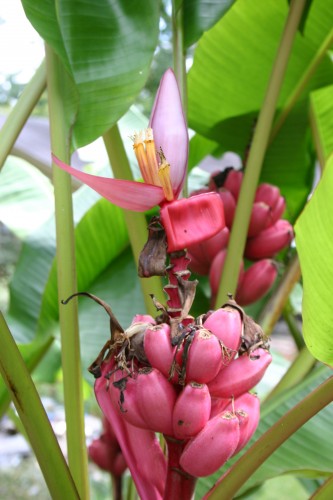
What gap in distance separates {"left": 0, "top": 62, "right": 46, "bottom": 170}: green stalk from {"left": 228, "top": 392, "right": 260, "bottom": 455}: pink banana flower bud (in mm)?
260

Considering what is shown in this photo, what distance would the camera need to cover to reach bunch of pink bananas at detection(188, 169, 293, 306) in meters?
0.62

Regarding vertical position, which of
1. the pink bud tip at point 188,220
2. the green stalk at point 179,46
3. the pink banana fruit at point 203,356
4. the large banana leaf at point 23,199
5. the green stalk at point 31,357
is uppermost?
the green stalk at point 179,46

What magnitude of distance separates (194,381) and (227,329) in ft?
0.11

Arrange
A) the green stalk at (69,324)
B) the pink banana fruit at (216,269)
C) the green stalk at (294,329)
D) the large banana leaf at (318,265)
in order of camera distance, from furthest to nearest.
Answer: the green stalk at (294,329) → the pink banana fruit at (216,269) → the green stalk at (69,324) → the large banana leaf at (318,265)

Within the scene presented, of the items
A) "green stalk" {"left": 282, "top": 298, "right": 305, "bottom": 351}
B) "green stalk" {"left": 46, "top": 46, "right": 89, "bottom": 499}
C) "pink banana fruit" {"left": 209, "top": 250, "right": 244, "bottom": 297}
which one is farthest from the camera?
"green stalk" {"left": 282, "top": 298, "right": 305, "bottom": 351}

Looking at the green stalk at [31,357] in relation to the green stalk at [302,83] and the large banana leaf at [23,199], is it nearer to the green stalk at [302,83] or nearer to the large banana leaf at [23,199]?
the large banana leaf at [23,199]

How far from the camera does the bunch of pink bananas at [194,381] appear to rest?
0.35m

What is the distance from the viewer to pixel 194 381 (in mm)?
352

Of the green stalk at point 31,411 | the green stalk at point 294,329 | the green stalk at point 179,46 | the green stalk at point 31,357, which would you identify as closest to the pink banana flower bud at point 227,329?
the green stalk at point 31,411

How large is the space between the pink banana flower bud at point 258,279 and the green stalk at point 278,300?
5cm

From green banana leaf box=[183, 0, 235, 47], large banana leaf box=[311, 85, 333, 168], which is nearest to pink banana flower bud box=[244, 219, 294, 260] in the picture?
large banana leaf box=[311, 85, 333, 168]

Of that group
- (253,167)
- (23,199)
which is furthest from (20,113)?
(23,199)

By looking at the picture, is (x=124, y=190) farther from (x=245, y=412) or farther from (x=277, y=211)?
(x=277, y=211)

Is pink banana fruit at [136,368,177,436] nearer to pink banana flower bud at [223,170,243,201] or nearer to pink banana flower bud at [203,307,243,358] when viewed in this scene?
pink banana flower bud at [203,307,243,358]
